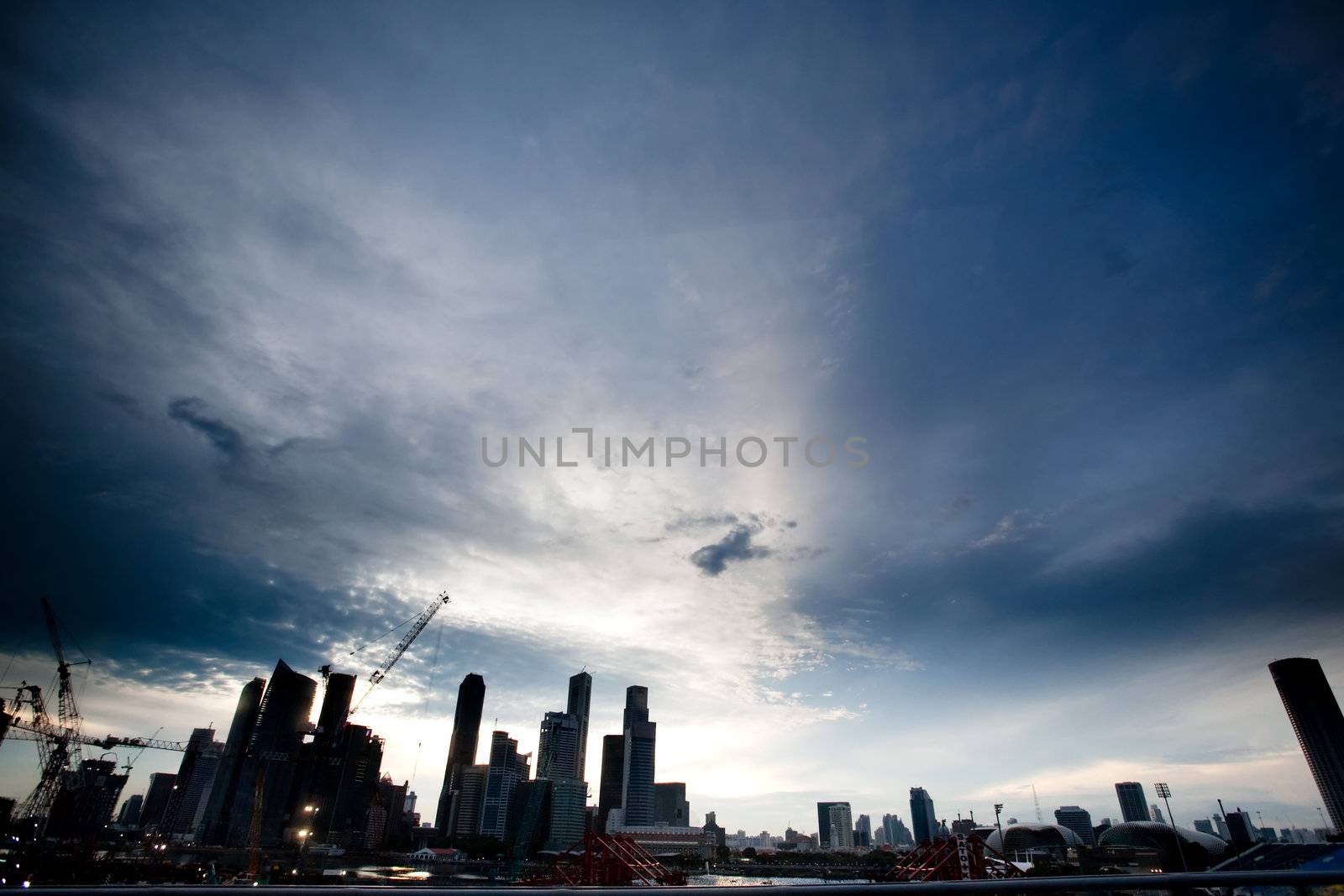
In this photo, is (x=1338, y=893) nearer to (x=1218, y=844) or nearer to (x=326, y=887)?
(x=326, y=887)

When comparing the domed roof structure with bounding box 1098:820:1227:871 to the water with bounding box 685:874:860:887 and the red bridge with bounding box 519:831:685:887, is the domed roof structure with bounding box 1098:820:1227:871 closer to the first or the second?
the water with bounding box 685:874:860:887

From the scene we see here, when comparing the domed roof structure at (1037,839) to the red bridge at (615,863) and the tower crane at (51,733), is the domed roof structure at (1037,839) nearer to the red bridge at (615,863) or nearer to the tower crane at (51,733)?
the red bridge at (615,863)

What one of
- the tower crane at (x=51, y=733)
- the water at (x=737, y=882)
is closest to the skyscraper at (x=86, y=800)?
the tower crane at (x=51, y=733)

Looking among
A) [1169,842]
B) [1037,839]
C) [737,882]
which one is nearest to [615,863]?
[737,882]

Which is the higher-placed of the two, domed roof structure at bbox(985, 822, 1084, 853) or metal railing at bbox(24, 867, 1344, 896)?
metal railing at bbox(24, 867, 1344, 896)

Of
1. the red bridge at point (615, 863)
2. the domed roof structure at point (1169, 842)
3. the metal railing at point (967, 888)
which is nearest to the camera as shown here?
the metal railing at point (967, 888)

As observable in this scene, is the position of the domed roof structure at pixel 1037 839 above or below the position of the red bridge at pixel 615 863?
below

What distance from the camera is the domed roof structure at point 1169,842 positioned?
9644 centimetres

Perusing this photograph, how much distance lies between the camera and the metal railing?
95.8 inches

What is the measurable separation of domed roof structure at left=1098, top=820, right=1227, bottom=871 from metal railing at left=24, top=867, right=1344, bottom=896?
121 m

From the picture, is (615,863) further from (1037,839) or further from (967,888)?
(1037,839)

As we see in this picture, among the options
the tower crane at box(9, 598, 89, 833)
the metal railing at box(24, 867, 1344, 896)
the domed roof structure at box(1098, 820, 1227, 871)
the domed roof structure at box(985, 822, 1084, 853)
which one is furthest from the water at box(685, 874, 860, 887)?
the tower crane at box(9, 598, 89, 833)

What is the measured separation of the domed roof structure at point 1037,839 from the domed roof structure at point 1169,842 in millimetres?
8854

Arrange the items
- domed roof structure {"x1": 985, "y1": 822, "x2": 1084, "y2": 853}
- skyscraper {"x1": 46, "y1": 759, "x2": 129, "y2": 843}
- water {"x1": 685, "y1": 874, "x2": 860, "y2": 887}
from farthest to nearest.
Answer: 1. skyscraper {"x1": 46, "y1": 759, "x2": 129, "y2": 843}
2. domed roof structure {"x1": 985, "y1": 822, "x2": 1084, "y2": 853}
3. water {"x1": 685, "y1": 874, "x2": 860, "y2": 887}
